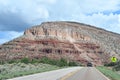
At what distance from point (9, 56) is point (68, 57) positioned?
109 ft

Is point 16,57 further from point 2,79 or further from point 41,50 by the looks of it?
point 2,79

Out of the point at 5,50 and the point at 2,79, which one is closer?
the point at 2,79

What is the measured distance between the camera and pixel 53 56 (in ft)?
641

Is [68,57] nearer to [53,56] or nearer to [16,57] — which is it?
[53,56]

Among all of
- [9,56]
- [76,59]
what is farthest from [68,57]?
[9,56]

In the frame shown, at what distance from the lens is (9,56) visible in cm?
19038

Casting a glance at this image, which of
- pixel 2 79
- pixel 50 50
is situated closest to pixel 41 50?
pixel 50 50

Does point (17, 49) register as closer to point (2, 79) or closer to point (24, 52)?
point (24, 52)

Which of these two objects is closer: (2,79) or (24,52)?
(2,79)

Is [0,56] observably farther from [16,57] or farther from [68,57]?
[68,57]

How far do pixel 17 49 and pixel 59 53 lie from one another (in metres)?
24.1

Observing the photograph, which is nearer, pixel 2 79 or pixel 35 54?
pixel 2 79

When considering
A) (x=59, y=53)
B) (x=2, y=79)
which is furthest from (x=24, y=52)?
(x=2, y=79)

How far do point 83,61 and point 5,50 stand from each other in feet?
148
